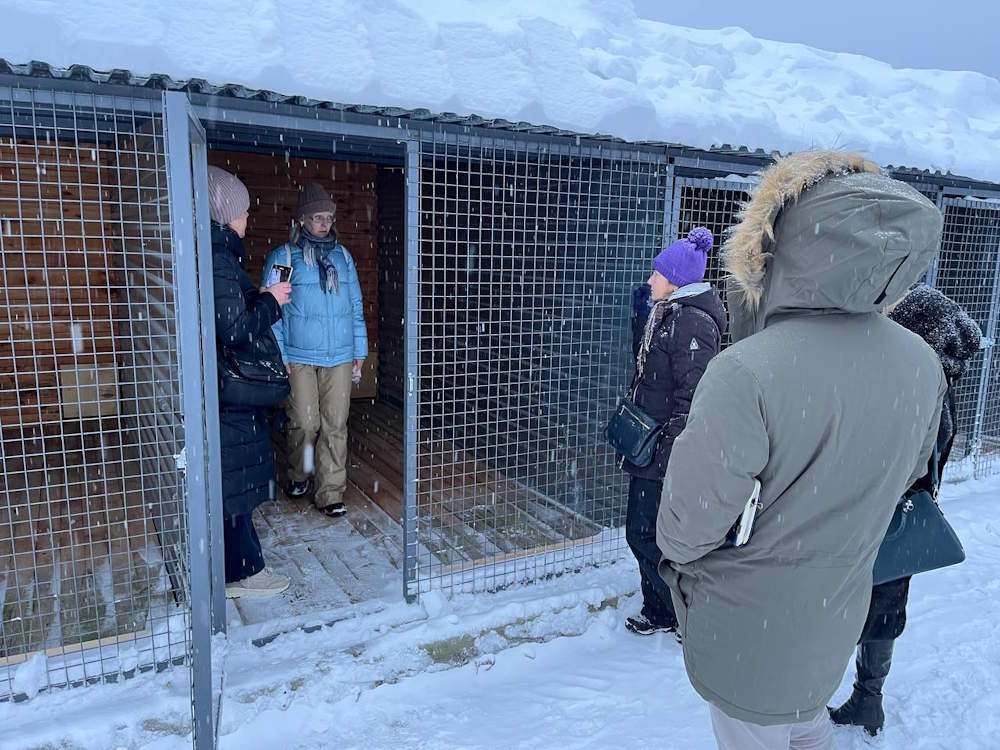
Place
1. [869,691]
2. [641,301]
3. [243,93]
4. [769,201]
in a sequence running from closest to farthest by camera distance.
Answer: [769,201] < [243,93] < [869,691] < [641,301]

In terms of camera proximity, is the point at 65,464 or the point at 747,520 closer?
the point at 747,520

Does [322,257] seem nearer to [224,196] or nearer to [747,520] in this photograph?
[224,196]

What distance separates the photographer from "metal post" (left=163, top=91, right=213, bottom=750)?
232 cm

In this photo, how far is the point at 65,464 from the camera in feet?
9.47

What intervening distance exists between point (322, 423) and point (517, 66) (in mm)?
2688

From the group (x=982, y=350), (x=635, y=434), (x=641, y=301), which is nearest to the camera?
(x=635, y=434)

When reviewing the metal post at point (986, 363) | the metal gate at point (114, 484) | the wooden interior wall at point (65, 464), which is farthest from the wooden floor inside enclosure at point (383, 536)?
the metal post at point (986, 363)

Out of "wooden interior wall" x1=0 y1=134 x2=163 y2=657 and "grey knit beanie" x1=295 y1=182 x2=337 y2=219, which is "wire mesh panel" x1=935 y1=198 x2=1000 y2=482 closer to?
"grey knit beanie" x1=295 y1=182 x2=337 y2=219

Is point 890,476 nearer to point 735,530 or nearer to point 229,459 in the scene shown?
point 735,530

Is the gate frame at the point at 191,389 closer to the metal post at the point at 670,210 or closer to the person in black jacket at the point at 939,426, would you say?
the person in black jacket at the point at 939,426

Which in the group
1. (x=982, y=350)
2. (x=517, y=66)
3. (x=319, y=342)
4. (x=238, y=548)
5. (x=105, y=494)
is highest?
(x=517, y=66)

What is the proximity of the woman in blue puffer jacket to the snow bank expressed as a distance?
1.40m

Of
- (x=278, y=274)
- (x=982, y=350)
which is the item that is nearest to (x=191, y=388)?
(x=278, y=274)

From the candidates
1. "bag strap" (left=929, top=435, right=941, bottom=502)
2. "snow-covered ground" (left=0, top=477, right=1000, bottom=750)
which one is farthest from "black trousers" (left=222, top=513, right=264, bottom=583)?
"bag strap" (left=929, top=435, right=941, bottom=502)
